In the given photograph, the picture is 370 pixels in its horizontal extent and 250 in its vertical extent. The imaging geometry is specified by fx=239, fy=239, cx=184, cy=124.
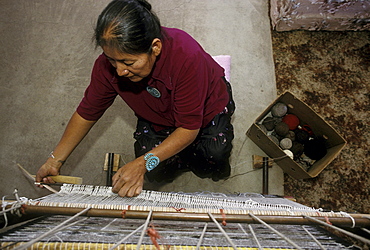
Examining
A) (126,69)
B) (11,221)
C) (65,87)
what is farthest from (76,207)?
(65,87)

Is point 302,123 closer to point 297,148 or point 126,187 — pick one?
point 297,148

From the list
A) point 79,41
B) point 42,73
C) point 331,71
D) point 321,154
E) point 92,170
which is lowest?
point 321,154

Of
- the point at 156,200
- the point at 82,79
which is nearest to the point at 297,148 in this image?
the point at 156,200

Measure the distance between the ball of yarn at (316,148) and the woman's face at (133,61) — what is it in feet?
4.58

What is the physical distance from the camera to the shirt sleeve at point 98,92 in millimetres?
1080

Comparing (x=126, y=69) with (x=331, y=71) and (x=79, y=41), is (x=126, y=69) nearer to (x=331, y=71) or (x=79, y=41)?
(x=79, y=41)

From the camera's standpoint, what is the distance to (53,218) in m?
0.82

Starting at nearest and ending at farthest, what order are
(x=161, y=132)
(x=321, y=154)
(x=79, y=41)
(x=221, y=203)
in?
(x=221, y=203) < (x=161, y=132) < (x=321, y=154) < (x=79, y=41)

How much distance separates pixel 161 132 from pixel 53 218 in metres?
0.80

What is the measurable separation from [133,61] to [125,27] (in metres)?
0.12

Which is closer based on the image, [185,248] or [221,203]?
[185,248]

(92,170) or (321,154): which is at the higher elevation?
(92,170)

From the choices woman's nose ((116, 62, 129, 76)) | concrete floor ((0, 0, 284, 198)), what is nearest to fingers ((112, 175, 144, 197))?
woman's nose ((116, 62, 129, 76))

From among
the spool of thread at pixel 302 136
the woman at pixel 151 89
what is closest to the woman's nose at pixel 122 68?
the woman at pixel 151 89
